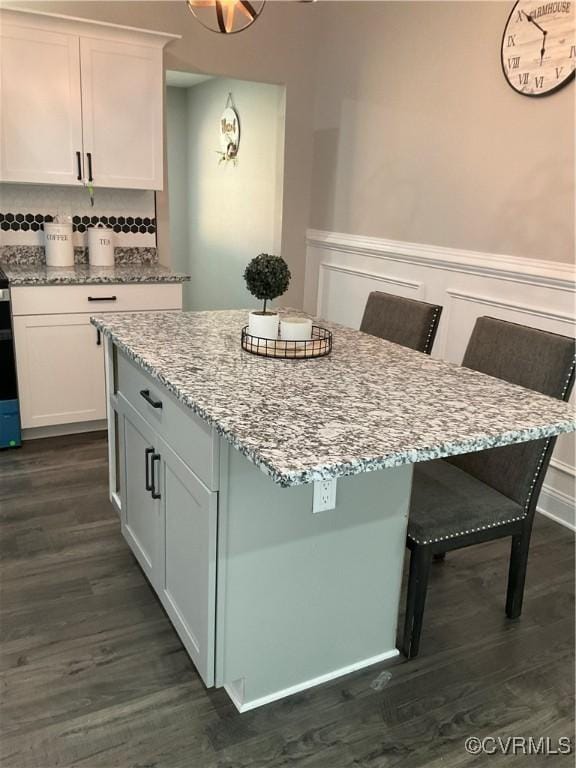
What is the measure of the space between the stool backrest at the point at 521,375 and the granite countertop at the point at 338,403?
20 cm

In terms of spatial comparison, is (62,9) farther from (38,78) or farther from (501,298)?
(501,298)

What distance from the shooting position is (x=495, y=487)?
2064 mm

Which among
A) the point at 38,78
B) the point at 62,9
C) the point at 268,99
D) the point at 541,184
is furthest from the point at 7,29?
the point at 541,184

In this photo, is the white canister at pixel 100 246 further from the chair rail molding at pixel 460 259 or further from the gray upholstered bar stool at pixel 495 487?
the gray upholstered bar stool at pixel 495 487

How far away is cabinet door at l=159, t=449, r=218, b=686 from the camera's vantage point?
1.56 m

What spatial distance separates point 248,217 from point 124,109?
2.07 metres

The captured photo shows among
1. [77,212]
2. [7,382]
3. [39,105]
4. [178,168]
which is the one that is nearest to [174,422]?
[7,382]

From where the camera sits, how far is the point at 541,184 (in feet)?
9.29

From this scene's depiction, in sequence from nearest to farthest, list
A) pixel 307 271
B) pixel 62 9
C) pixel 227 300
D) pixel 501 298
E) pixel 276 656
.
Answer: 1. pixel 276 656
2. pixel 501 298
3. pixel 62 9
4. pixel 307 271
5. pixel 227 300

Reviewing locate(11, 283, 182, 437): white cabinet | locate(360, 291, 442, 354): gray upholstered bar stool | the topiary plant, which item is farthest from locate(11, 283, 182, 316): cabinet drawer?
the topiary plant

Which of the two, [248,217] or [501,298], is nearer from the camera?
[501,298]

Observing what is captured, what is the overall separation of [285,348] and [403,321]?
725mm

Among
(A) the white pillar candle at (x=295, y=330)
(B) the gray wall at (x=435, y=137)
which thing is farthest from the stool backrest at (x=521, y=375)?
(B) the gray wall at (x=435, y=137)

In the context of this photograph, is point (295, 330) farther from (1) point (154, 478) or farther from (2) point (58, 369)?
(2) point (58, 369)
